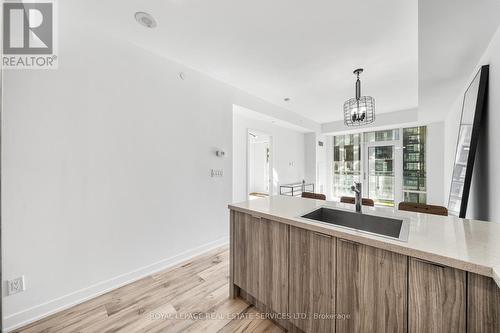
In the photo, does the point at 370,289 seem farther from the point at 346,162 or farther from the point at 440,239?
the point at 346,162

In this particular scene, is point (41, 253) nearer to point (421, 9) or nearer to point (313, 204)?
point (313, 204)

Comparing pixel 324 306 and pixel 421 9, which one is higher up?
pixel 421 9

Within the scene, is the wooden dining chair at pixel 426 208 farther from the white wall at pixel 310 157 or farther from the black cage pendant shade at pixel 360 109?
the white wall at pixel 310 157

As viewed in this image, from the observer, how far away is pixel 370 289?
4.15 ft

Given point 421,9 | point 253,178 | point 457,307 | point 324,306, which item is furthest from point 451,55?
point 253,178

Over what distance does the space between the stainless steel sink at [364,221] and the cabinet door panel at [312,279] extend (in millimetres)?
225

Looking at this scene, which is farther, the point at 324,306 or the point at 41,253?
the point at 41,253

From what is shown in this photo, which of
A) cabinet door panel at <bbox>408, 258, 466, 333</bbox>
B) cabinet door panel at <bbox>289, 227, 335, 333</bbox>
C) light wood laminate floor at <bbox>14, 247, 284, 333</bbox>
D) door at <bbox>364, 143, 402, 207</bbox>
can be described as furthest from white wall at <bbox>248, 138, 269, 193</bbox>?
cabinet door panel at <bbox>408, 258, 466, 333</bbox>

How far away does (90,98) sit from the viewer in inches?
84.2

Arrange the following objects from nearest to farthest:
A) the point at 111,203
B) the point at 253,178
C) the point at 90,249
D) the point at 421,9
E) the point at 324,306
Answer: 1. the point at 324,306
2. the point at 421,9
3. the point at 90,249
4. the point at 111,203
5. the point at 253,178

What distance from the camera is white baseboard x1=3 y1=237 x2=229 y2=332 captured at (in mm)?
1778

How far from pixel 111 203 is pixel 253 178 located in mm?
5899

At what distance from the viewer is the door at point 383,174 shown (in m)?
5.71

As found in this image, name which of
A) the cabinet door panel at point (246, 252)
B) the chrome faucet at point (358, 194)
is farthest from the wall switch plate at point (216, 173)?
the chrome faucet at point (358, 194)
